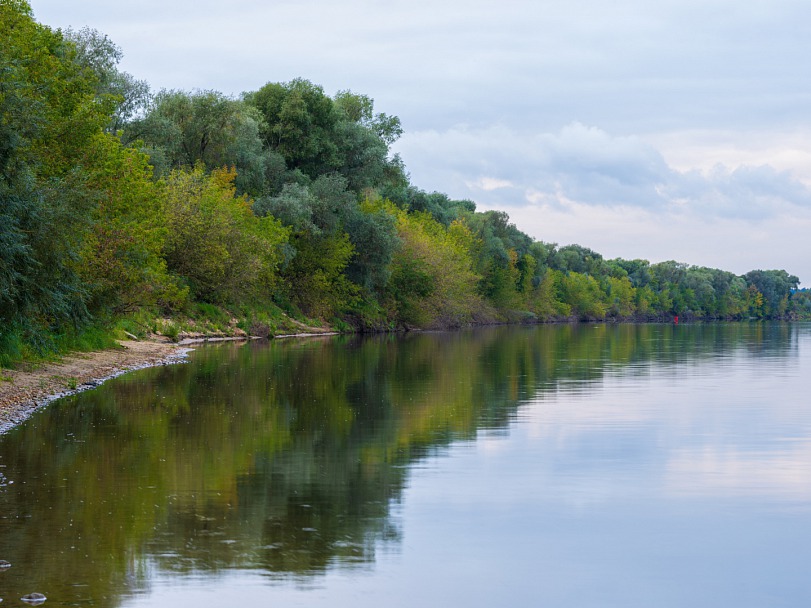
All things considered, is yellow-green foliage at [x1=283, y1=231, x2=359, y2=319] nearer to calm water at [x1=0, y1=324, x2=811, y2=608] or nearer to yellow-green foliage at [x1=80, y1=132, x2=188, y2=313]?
yellow-green foliage at [x1=80, y1=132, x2=188, y2=313]

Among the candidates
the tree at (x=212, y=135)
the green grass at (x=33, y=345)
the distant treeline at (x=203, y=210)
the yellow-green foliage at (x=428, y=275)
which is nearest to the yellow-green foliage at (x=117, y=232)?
the distant treeline at (x=203, y=210)

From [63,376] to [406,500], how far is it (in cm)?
1926

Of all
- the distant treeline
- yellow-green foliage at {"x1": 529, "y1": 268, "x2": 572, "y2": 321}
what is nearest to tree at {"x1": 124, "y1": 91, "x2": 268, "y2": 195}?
the distant treeline

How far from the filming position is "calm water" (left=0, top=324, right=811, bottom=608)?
10.9m

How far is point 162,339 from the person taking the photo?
57156 mm

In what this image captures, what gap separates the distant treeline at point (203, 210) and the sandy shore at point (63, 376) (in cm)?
116

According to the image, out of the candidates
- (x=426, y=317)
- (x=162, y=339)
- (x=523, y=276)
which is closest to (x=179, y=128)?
(x=162, y=339)

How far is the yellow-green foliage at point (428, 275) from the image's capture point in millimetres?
96875

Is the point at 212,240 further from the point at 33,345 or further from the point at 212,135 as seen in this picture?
the point at 33,345

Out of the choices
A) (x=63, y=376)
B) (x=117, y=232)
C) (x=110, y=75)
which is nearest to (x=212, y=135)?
(x=110, y=75)

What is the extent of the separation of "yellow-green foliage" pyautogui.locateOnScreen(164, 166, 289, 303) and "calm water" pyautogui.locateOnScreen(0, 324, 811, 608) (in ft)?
116

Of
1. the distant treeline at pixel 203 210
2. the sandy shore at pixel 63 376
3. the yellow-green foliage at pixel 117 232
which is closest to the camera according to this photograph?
the sandy shore at pixel 63 376

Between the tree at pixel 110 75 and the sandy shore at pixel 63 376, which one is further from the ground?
the tree at pixel 110 75

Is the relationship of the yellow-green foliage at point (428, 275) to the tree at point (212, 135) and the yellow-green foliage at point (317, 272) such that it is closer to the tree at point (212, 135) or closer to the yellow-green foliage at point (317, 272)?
the yellow-green foliage at point (317, 272)
